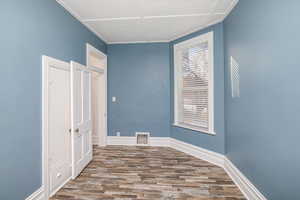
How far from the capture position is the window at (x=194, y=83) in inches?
122

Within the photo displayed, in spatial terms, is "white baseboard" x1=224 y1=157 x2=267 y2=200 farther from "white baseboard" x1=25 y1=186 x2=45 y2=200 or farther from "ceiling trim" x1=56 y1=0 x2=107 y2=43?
"ceiling trim" x1=56 y1=0 x2=107 y2=43

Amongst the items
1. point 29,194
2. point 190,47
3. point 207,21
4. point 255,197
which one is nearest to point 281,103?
point 255,197

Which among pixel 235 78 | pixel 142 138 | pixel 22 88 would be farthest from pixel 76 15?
pixel 142 138

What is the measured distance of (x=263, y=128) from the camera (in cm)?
171

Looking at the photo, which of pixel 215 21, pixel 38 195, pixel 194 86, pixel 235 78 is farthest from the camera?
pixel 194 86

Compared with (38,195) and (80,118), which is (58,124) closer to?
(80,118)

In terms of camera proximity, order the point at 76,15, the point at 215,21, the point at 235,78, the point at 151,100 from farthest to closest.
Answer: the point at 151,100
the point at 215,21
the point at 76,15
the point at 235,78

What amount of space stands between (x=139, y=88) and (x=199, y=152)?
2156 mm

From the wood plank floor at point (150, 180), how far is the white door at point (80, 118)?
227mm

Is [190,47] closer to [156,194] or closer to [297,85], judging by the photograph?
[297,85]

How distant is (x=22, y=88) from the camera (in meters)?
1.67

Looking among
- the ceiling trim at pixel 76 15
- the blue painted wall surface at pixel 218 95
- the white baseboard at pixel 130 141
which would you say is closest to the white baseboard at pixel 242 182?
the blue painted wall surface at pixel 218 95

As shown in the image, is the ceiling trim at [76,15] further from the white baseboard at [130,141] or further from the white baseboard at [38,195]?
the white baseboard at [130,141]

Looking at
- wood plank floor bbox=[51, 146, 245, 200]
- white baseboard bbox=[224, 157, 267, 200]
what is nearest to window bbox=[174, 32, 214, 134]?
white baseboard bbox=[224, 157, 267, 200]
